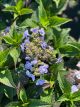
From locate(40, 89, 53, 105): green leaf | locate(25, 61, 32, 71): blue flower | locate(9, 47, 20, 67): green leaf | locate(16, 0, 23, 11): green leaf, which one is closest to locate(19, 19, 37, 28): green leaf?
locate(16, 0, 23, 11): green leaf

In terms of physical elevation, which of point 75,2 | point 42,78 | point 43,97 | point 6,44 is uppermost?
point 75,2

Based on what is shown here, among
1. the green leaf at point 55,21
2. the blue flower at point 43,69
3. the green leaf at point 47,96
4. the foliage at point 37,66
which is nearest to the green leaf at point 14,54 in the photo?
the foliage at point 37,66

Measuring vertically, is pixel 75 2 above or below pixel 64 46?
above

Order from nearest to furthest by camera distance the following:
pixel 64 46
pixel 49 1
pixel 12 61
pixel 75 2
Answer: pixel 12 61, pixel 64 46, pixel 49 1, pixel 75 2

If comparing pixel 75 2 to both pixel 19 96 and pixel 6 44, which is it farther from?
pixel 19 96

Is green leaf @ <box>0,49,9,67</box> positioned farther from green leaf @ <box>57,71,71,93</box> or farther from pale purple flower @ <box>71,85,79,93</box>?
pale purple flower @ <box>71,85,79,93</box>

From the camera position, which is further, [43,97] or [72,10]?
[72,10]

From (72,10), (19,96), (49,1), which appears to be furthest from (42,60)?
(72,10)
